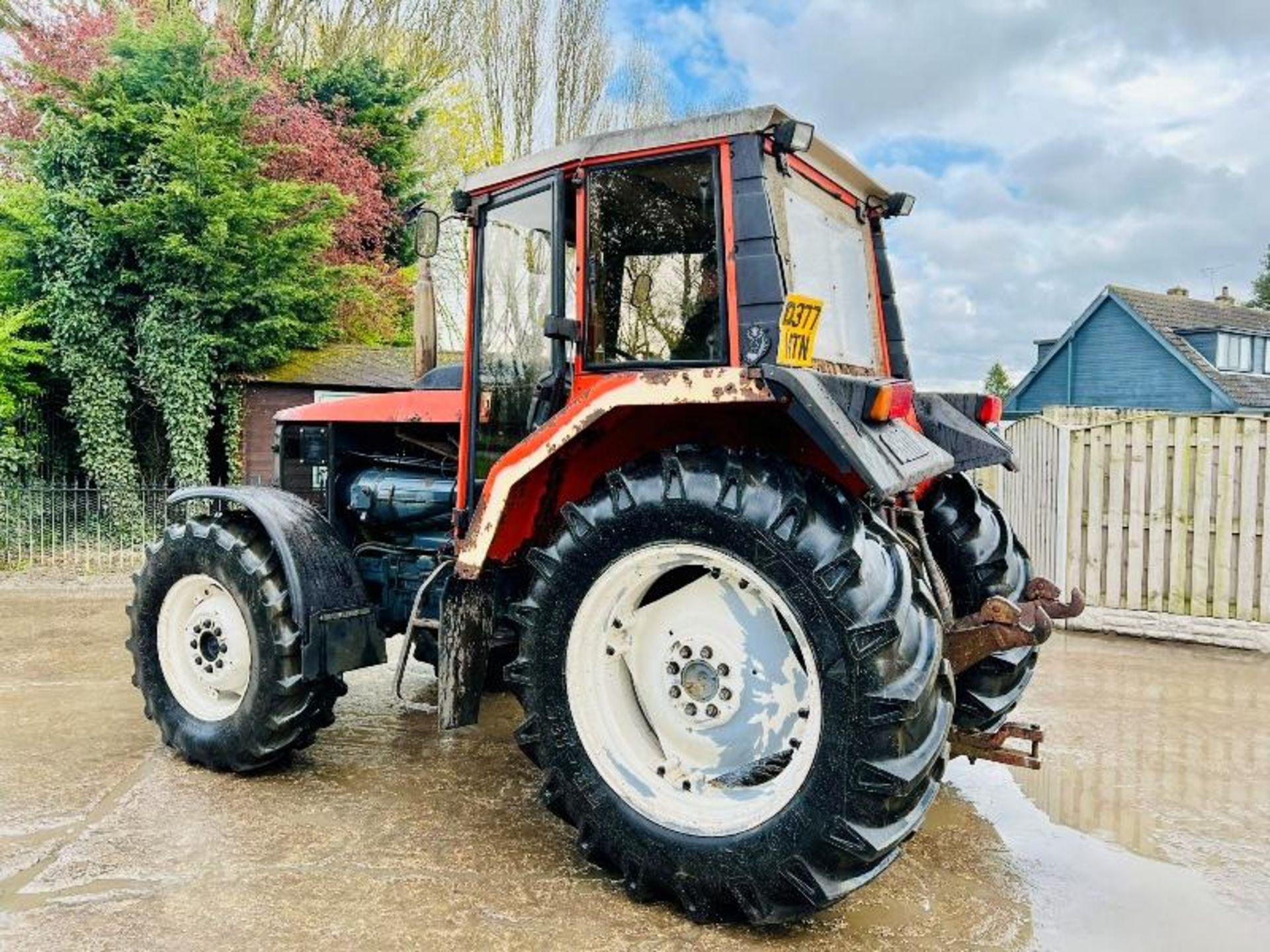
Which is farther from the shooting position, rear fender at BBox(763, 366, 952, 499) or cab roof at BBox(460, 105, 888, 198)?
cab roof at BBox(460, 105, 888, 198)

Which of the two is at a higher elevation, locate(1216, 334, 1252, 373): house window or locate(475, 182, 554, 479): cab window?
locate(1216, 334, 1252, 373): house window

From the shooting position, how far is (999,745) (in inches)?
138

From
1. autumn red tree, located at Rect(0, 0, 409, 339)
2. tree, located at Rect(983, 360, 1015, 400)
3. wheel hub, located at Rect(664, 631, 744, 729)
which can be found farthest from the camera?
tree, located at Rect(983, 360, 1015, 400)

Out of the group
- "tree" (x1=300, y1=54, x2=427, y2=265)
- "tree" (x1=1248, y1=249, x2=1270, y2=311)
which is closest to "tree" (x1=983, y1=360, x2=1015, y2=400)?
"tree" (x1=1248, y1=249, x2=1270, y2=311)

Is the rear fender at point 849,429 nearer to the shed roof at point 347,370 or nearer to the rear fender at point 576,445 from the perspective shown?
the rear fender at point 576,445

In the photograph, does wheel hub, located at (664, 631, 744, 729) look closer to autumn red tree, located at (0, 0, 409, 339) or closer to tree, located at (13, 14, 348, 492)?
tree, located at (13, 14, 348, 492)

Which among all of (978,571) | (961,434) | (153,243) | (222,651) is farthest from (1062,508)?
(153,243)

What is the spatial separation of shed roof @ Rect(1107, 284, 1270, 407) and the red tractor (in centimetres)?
2470

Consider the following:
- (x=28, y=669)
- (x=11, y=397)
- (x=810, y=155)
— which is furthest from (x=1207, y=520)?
(x=11, y=397)

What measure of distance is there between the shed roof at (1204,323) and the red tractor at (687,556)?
2470 centimetres

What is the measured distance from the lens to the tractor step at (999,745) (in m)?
3.46

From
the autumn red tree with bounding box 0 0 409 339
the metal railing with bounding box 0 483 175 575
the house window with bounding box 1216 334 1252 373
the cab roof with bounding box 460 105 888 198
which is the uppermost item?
the autumn red tree with bounding box 0 0 409 339

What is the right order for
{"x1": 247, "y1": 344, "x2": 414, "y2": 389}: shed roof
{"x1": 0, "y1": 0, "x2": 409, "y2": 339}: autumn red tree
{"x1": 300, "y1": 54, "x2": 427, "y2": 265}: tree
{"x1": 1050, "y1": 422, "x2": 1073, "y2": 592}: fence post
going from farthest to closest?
{"x1": 300, "y1": 54, "x2": 427, "y2": 265}: tree < {"x1": 0, "y1": 0, "x2": 409, "y2": 339}: autumn red tree < {"x1": 247, "y1": 344, "x2": 414, "y2": 389}: shed roof < {"x1": 1050, "y1": 422, "x2": 1073, "y2": 592}: fence post

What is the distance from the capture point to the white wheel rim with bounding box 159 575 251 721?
4.16 meters
